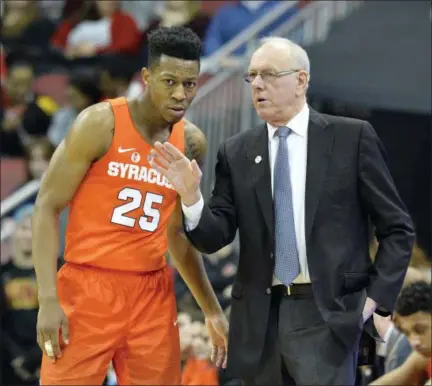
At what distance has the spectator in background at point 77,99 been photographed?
999cm

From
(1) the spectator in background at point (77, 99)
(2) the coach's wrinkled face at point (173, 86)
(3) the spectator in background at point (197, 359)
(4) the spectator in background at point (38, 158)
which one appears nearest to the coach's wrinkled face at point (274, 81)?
(2) the coach's wrinkled face at point (173, 86)

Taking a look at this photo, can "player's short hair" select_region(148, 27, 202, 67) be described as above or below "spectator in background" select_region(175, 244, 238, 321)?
above

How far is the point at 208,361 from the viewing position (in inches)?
249

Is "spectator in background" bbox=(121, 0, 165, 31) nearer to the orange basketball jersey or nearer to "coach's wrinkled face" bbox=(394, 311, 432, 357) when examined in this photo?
"coach's wrinkled face" bbox=(394, 311, 432, 357)

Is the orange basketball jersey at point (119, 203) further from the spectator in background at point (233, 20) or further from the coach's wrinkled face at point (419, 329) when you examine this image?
the spectator in background at point (233, 20)

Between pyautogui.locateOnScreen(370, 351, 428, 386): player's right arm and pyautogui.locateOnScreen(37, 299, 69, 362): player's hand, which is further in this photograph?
pyautogui.locateOnScreen(370, 351, 428, 386): player's right arm

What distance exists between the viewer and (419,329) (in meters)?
5.49

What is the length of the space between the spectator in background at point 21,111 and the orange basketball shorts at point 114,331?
231 inches

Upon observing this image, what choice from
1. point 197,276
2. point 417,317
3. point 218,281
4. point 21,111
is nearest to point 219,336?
point 197,276

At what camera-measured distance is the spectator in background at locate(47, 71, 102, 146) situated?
9992 millimetres

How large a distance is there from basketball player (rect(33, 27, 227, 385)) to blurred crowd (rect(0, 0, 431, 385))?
2.10 meters

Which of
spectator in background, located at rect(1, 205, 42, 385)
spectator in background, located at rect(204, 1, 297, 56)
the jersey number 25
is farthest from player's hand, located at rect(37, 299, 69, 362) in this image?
spectator in background, located at rect(204, 1, 297, 56)

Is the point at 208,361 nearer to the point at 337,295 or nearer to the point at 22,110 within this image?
the point at 337,295

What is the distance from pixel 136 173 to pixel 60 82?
7.03 m
